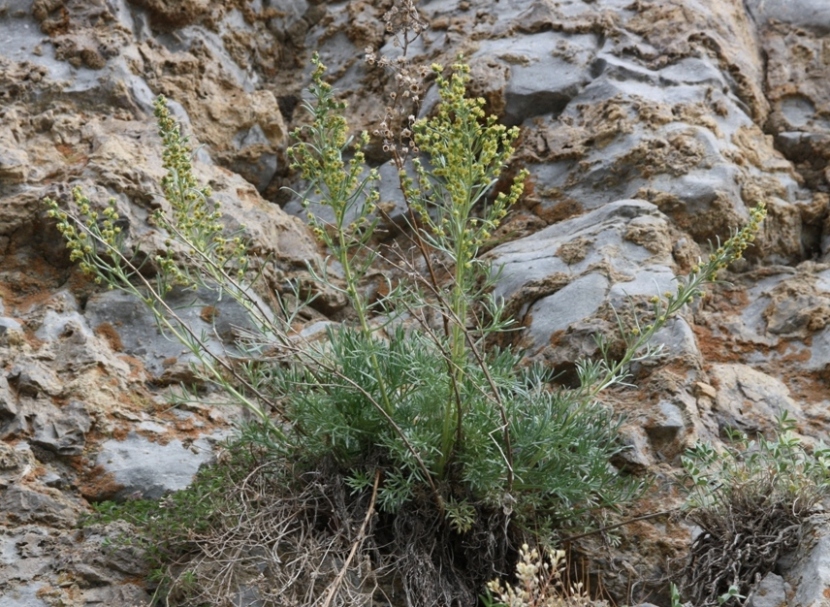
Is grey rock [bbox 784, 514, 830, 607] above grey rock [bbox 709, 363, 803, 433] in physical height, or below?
above

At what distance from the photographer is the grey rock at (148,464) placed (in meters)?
3.28

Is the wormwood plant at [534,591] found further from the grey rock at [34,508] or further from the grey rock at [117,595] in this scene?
the grey rock at [34,508]

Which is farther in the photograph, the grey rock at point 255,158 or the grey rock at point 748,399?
the grey rock at point 255,158

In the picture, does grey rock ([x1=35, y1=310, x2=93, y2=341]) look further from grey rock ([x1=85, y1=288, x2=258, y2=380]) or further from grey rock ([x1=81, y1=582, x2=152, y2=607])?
grey rock ([x1=81, y1=582, x2=152, y2=607])

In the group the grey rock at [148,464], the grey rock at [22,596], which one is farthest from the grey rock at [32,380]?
the grey rock at [22,596]

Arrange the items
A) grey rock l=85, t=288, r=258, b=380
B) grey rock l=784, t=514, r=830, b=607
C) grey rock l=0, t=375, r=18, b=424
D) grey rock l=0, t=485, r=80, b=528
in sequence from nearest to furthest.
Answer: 1. grey rock l=784, t=514, r=830, b=607
2. grey rock l=0, t=485, r=80, b=528
3. grey rock l=0, t=375, r=18, b=424
4. grey rock l=85, t=288, r=258, b=380

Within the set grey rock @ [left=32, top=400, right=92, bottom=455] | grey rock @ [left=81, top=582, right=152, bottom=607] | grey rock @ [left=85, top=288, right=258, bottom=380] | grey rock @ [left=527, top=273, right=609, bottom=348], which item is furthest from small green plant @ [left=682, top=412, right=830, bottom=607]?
grey rock @ [left=32, top=400, right=92, bottom=455]

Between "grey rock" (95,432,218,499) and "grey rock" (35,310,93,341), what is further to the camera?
"grey rock" (35,310,93,341)

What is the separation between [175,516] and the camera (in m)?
3.05

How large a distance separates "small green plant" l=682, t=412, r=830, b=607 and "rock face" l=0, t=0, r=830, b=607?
0.31 ft

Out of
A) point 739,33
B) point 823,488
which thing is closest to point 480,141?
point 823,488

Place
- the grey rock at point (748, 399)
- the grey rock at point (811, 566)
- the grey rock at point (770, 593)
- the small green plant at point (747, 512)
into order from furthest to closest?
the grey rock at point (748, 399)
the small green plant at point (747, 512)
the grey rock at point (770, 593)
the grey rock at point (811, 566)

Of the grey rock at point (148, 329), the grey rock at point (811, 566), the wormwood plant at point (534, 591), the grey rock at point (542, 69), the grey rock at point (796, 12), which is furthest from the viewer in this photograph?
the grey rock at point (796, 12)

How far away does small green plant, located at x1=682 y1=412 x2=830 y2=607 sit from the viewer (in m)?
2.81
